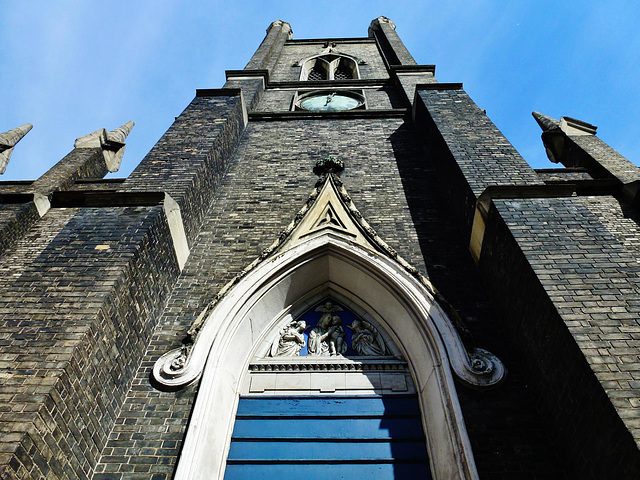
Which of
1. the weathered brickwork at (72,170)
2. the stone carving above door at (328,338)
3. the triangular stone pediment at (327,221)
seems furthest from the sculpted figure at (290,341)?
the weathered brickwork at (72,170)

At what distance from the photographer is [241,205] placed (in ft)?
23.2

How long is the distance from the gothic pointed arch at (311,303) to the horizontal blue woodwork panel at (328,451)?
139 mm

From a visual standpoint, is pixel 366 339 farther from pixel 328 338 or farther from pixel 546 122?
pixel 546 122

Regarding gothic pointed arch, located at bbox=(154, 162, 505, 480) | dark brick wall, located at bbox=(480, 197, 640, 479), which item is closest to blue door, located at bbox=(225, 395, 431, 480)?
gothic pointed arch, located at bbox=(154, 162, 505, 480)

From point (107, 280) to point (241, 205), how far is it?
119 inches

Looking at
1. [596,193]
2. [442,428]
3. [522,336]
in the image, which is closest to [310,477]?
[442,428]

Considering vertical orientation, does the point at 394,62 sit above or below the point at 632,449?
above

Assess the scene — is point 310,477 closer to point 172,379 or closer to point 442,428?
point 442,428

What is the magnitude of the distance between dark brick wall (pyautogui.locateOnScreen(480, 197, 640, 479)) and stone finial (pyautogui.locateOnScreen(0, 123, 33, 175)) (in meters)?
8.26

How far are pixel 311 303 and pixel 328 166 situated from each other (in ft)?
8.60

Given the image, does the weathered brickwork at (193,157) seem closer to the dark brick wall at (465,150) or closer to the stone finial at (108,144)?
the stone finial at (108,144)

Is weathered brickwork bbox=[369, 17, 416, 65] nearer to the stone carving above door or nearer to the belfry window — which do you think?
the belfry window

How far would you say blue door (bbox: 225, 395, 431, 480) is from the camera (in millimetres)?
4195

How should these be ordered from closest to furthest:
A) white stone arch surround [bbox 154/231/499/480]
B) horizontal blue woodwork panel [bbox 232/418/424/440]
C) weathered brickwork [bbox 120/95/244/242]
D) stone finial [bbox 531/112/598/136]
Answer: white stone arch surround [bbox 154/231/499/480]
horizontal blue woodwork panel [bbox 232/418/424/440]
weathered brickwork [bbox 120/95/244/242]
stone finial [bbox 531/112/598/136]
